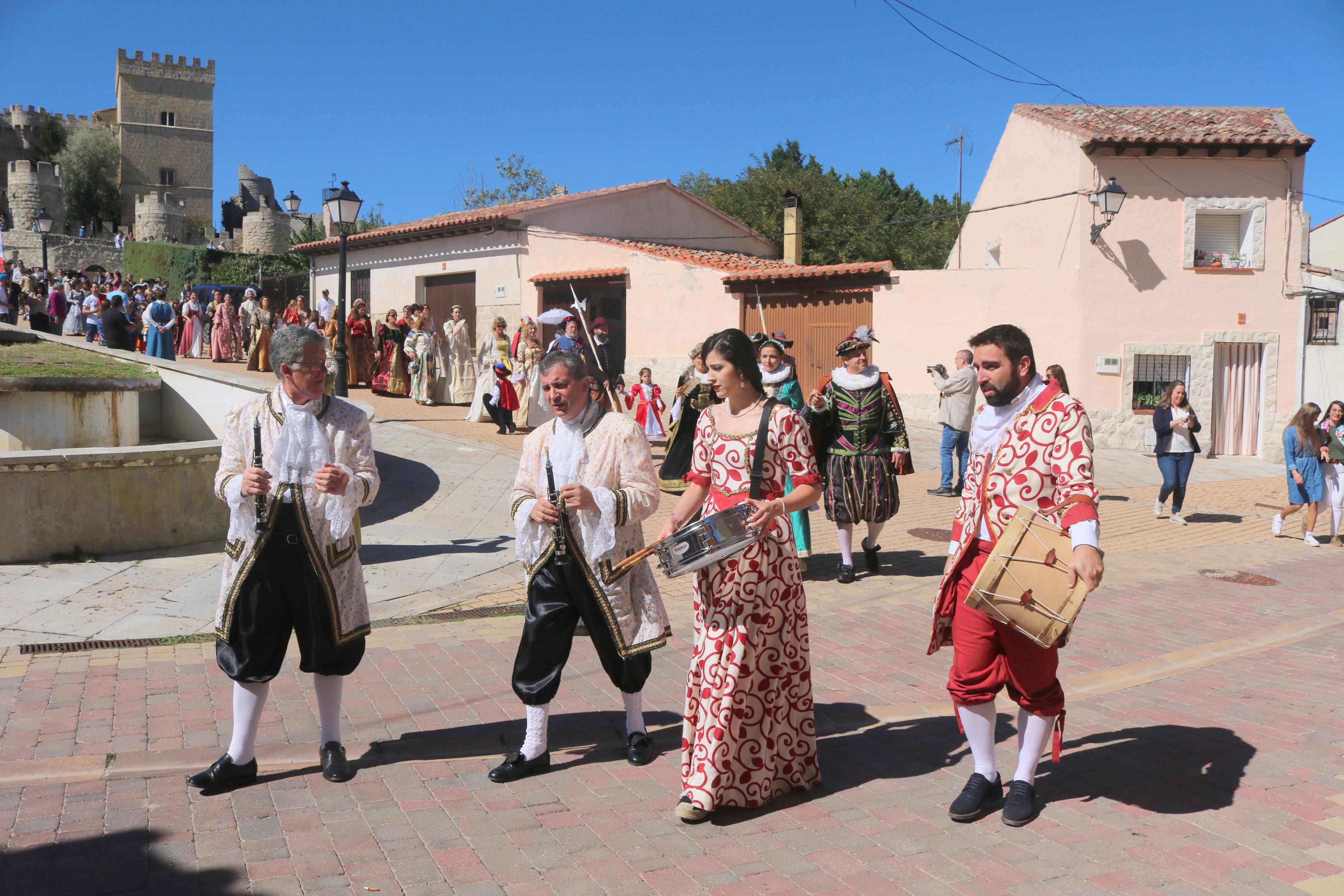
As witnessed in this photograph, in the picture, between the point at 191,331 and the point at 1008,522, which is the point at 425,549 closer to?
the point at 1008,522

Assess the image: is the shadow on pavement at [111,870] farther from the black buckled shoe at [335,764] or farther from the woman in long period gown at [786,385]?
the woman in long period gown at [786,385]

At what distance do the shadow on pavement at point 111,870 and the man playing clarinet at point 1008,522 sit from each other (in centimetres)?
259

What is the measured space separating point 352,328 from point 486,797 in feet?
56.3

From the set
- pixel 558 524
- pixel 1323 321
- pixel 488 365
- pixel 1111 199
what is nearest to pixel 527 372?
pixel 488 365

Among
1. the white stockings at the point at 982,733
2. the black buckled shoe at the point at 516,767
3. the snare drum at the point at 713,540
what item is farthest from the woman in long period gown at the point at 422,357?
the white stockings at the point at 982,733

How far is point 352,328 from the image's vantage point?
19984 millimetres

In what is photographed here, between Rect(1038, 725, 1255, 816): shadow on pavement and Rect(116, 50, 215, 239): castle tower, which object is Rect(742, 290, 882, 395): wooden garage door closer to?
Rect(1038, 725, 1255, 816): shadow on pavement

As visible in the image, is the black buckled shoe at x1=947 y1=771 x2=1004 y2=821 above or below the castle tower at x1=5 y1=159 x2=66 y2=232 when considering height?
below

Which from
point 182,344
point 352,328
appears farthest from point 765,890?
point 182,344

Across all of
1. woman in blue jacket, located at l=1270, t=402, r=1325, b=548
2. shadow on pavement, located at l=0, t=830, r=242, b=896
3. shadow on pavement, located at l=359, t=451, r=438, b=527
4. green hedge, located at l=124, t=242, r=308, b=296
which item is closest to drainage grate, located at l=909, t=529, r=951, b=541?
woman in blue jacket, located at l=1270, t=402, r=1325, b=548

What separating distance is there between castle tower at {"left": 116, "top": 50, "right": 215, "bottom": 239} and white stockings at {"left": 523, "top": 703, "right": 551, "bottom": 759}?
3352 inches

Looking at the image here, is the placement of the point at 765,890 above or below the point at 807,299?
below

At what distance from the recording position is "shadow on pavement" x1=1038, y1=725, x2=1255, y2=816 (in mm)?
4098

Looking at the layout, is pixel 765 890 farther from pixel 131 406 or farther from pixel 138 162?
pixel 138 162
